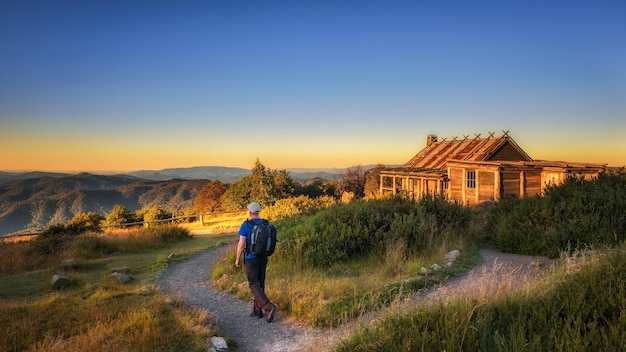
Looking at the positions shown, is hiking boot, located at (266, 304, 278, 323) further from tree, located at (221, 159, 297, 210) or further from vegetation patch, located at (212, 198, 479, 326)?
tree, located at (221, 159, 297, 210)

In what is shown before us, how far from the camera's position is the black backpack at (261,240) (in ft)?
26.7

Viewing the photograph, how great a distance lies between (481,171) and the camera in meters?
28.3

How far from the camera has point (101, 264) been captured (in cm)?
1512

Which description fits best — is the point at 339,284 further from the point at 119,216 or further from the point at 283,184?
the point at 283,184

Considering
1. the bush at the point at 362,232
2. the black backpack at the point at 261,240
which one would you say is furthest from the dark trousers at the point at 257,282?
the bush at the point at 362,232

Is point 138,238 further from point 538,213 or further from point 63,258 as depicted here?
point 538,213

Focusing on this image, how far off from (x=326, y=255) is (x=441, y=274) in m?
3.68

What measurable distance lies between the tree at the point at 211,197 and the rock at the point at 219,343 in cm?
4605

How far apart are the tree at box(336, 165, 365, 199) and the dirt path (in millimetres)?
39630

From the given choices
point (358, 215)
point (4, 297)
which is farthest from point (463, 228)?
point (4, 297)

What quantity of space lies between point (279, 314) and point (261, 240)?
1.66 m

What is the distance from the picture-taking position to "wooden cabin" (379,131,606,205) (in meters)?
26.3

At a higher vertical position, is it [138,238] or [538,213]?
[538,213]

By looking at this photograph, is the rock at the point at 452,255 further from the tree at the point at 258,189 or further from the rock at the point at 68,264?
the tree at the point at 258,189
